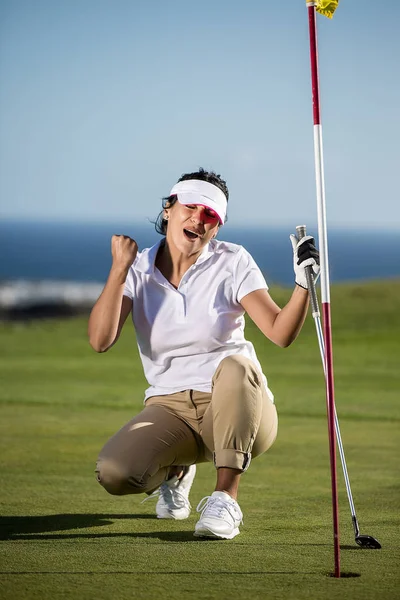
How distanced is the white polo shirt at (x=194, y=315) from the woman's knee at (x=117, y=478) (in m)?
0.39

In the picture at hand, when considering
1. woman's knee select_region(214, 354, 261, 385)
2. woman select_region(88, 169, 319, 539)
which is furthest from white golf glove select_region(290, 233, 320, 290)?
woman's knee select_region(214, 354, 261, 385)

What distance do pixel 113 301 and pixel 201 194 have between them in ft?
1.69

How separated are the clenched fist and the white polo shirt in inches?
12.0

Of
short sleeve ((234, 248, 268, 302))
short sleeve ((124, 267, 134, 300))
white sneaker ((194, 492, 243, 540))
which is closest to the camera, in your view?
white sneaker ((194, 492, 243, 540))

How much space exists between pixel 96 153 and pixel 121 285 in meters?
90.8

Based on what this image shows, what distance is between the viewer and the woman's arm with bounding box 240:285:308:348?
3.76m

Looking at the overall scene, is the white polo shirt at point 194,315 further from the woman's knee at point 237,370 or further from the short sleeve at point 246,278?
the woman's knee at point 237,370

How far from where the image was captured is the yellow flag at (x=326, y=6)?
139 inches

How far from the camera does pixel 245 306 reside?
4.12 metres

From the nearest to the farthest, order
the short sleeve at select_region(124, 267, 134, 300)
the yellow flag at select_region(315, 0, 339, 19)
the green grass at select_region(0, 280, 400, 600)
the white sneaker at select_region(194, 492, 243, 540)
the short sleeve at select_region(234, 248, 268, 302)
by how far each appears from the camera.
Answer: the green grass at select_region(0, 280, 400, 600), the yellow flag at select_region(315, 0, 339, 19), the white sneaker at select_region(194, 492, 243, 540), the short sleeve at select_region(234, 248, 268, 302), the short sleeve at select_region(124, 267, 134, 300)

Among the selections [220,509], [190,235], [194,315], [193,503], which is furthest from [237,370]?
[193,503]

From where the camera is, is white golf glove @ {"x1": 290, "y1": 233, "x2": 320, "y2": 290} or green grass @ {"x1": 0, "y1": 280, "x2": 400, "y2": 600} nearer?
green grass @ {"x1": 0, "y1": 280, "x2": 400, "y2": 600}

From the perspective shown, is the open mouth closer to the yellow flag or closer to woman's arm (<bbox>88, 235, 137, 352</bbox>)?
woman's arm (<bbox>88, 235, 137, 352</bbox>)

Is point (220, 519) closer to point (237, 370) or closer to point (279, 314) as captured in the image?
point (237, 370)
